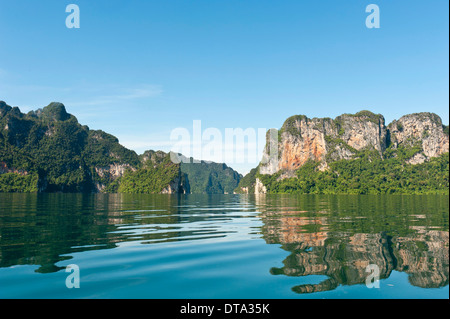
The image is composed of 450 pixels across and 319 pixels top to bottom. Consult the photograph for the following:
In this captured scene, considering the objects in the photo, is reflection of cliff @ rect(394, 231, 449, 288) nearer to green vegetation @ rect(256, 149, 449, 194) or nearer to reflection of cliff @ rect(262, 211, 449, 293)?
reflection of cliff @ rect(262, 211, 449, 293)

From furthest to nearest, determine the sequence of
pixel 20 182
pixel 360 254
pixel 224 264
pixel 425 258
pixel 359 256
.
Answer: pixel 20 182, pixel 360 254, pixel 359 256, pixel 425 258, pixel 224 264

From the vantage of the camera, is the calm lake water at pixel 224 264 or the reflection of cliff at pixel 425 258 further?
the reflection of cliff at pixel 425 258

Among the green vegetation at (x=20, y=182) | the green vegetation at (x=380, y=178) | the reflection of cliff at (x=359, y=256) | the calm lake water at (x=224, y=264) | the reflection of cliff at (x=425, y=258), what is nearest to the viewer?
the calm lake water at (x=224, y=264)

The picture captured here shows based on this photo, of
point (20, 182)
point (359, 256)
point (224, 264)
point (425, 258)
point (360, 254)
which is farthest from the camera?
point (20, 182)

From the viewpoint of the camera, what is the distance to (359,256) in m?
10.2

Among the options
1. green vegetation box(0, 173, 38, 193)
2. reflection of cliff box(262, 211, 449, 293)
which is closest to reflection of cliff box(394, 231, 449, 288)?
reflection of cliff box(262, 211, 449, 293)

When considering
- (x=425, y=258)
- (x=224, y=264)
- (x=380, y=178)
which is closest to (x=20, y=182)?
(x=224, y=264)

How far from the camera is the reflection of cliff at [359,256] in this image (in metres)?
7.96

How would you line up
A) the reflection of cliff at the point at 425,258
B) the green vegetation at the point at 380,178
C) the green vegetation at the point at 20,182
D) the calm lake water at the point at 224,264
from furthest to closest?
the green vegetation at the point at 20,182 → the green vegetation at the point at 380,178 → the reflection of cliff at the point at 425,258 → the calm lake water at the point at 224,264

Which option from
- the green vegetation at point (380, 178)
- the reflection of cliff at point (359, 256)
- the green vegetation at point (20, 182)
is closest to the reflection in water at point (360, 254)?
the reflection of cliff at point (359, 256)

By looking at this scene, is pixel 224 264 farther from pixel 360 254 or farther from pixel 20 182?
pixel 20 182

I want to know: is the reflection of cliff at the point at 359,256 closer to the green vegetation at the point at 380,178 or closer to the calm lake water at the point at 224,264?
the calm lake water at the point at 224,264
